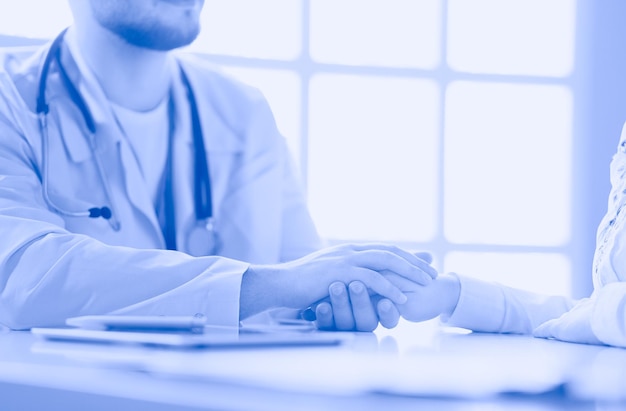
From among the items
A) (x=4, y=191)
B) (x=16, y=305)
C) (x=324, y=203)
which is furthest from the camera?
(x=324, y=203)

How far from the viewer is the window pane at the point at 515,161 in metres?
3.12

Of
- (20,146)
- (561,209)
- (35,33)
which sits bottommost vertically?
(561,209)

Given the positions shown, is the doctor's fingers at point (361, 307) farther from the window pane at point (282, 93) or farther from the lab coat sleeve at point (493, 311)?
the window pane at point (282, 93)

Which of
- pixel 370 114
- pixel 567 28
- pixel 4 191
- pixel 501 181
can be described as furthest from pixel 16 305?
pixel 567 28

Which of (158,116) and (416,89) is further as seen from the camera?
(416,89)

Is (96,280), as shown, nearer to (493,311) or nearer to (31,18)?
(493,311)

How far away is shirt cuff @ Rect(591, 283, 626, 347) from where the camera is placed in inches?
33.6

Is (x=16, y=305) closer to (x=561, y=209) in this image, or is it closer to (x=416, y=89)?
(x=416, y=89)

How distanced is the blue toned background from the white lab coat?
1.01 m

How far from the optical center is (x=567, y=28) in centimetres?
321

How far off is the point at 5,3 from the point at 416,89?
1.43 m

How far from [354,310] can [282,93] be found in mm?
1857

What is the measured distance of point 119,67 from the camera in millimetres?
1855

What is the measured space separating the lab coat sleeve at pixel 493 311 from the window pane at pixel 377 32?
1.86m
